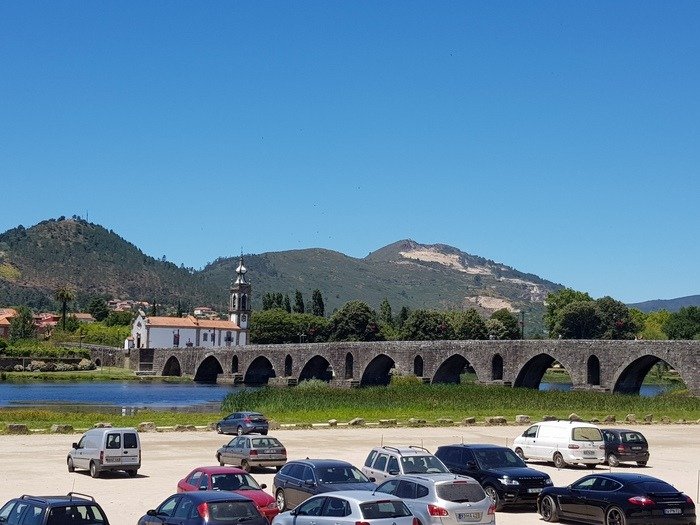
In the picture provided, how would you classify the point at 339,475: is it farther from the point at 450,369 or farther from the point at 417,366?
Answer: the point at 417,366

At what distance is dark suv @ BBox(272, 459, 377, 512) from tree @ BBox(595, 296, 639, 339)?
488 ft

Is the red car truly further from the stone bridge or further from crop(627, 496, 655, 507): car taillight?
the stone bridge

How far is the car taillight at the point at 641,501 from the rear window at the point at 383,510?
6.63 m

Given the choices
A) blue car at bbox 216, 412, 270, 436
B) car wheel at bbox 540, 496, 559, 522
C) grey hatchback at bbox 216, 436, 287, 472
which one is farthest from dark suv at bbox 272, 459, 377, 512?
blue car at bbox 216, 412, 270, 436

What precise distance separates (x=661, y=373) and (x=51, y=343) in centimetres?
12203

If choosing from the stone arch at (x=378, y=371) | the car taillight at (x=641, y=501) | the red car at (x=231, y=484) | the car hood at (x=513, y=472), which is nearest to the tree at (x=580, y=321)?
the stone arch at (x=378, y=371)

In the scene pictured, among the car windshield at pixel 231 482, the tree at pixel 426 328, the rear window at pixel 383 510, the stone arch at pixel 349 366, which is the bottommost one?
the car windshield at pixel 231 482

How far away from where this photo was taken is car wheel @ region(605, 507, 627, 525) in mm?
21562

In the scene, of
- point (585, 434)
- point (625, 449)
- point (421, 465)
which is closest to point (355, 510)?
point (421, 465)

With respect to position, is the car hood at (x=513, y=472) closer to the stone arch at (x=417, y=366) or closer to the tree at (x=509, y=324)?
the stone arch at (x=417, y=366)

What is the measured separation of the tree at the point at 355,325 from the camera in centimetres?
16600

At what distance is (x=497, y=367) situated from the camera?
4245 inches

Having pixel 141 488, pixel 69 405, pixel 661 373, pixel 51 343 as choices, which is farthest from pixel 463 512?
pixel 51 343

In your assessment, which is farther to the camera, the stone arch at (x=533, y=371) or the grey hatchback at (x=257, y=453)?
the stone arch at (x=533, y=371)
